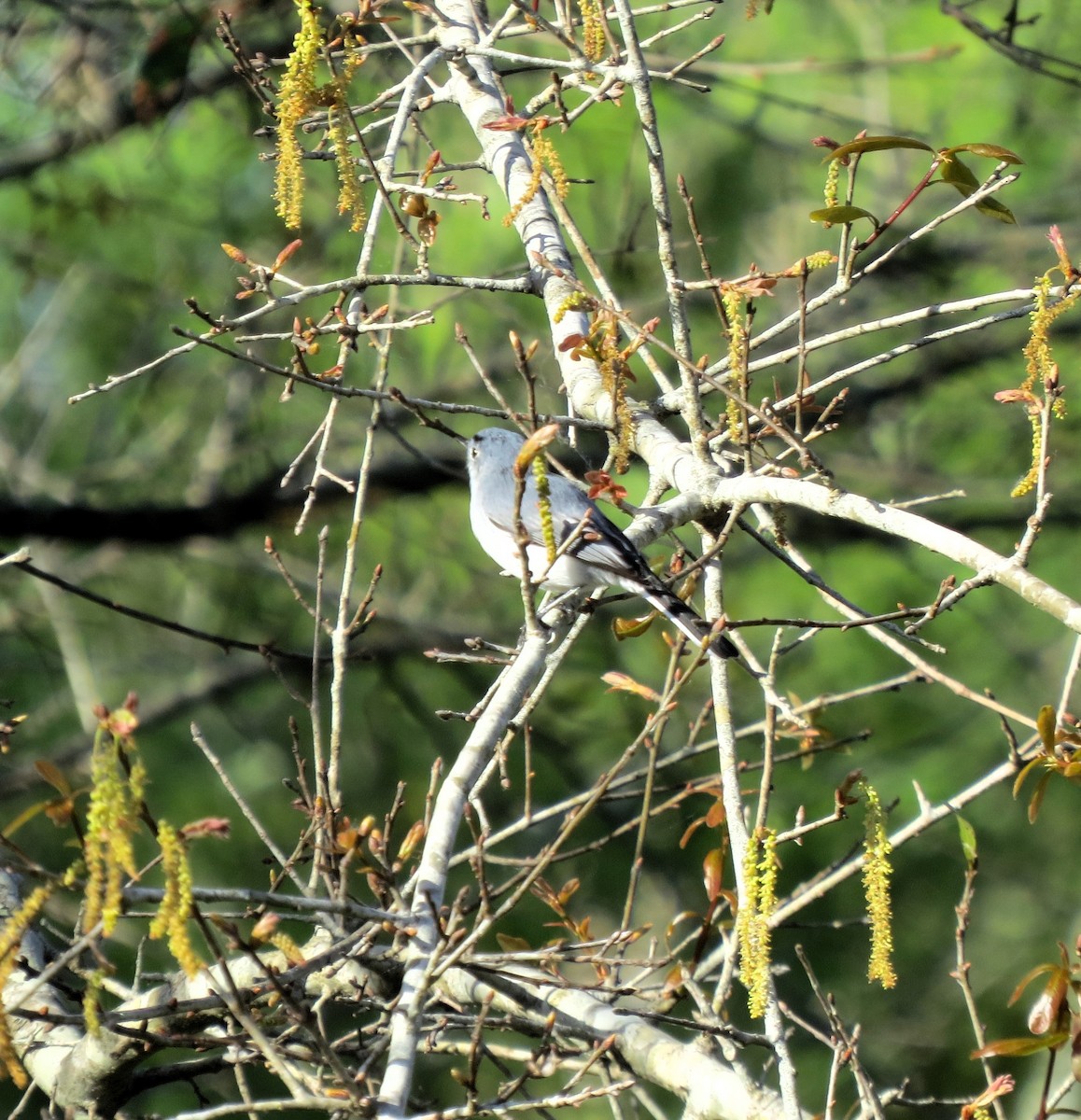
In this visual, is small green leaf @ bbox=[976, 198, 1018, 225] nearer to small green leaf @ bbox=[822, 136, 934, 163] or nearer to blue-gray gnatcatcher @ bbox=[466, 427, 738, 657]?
small green leaf @ bbox=[822, 136, 934, 163]

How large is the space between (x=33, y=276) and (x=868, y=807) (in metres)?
5.40

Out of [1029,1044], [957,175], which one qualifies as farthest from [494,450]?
[1029,1044]

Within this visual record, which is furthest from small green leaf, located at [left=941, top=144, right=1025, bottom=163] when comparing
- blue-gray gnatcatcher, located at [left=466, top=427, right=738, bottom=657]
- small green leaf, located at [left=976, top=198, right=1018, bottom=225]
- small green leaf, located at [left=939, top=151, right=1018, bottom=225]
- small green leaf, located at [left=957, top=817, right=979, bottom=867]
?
small green leaf, located at [left=957, top=817, right=979, bottom=867]

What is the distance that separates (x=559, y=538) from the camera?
10.3 feet

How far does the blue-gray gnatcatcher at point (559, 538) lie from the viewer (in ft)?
8.29

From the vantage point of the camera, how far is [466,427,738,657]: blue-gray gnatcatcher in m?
2.53

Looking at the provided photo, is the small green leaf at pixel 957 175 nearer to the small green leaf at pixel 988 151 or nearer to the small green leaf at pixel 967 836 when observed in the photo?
the small green leaf at pixel 988 151

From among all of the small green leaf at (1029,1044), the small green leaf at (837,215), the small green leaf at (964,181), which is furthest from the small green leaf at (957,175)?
the small green leaf at (1029,1044)

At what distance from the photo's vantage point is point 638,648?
24.5ft

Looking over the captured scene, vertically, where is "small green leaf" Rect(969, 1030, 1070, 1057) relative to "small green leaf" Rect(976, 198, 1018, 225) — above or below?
below

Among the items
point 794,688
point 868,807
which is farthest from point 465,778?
point 794,688

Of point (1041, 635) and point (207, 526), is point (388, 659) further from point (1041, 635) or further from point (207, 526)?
point (1041, 635)

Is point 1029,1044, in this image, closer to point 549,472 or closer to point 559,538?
point 559,538

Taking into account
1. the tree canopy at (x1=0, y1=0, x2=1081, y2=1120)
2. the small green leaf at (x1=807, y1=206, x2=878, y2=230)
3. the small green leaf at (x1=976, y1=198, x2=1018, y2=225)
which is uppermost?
the small green leaf at (x1=807, y1=206, x2=878, y2=230)
